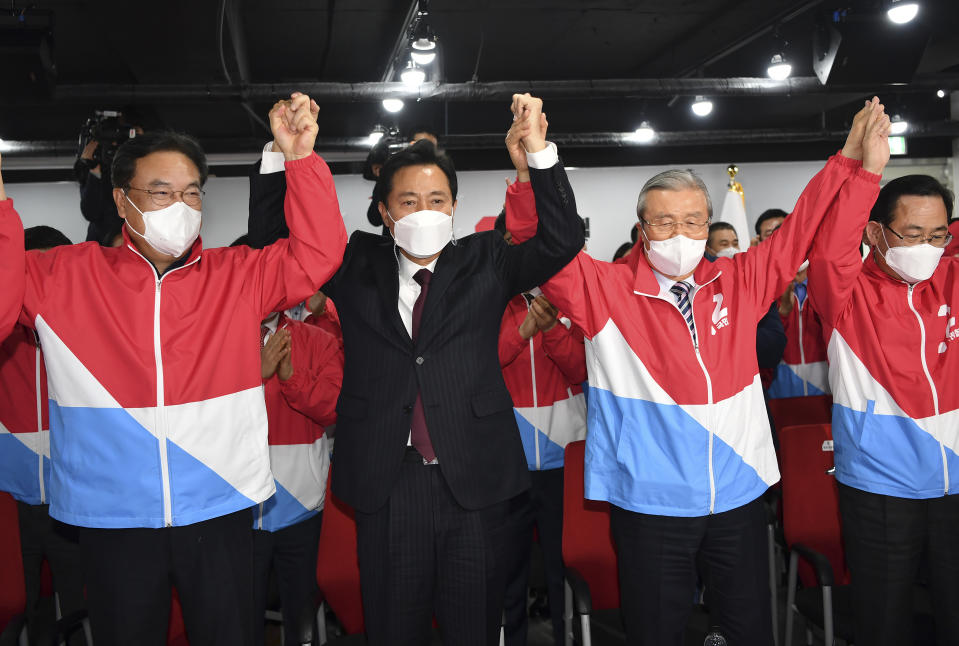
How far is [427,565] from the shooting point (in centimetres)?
199

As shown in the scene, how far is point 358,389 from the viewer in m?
2.09

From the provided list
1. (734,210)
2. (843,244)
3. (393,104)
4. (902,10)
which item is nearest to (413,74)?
(393,104)

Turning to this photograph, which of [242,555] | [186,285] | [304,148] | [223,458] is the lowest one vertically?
[242,555]

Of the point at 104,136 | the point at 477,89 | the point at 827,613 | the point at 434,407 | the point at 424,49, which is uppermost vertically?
the point at 477,89

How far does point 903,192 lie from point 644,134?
269 inches

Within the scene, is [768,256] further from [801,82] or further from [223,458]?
[801,82]

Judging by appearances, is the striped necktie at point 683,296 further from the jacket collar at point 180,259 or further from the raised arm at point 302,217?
the jacket collar at point 180,259

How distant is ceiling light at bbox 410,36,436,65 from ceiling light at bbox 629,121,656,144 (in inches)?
161

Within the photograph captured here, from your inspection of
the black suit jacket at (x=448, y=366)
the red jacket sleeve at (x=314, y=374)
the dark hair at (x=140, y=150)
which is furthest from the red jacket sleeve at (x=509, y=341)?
the dark hair at (x=140, y=150)

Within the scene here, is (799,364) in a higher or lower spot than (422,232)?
lower

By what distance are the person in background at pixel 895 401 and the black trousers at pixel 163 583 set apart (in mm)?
1920

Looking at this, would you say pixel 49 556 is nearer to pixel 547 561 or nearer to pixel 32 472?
pixel 32 472

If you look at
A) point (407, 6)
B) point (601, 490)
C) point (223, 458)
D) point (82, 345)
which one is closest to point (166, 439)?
point (223, 458)

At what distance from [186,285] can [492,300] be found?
2.73 feet
